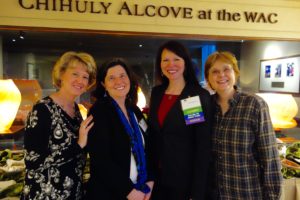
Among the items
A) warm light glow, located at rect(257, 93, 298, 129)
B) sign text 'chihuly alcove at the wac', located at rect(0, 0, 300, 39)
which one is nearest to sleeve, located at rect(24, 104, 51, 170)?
sign text 'chihuly alcove at the wac', located at rect(0, 0, 300, 39)

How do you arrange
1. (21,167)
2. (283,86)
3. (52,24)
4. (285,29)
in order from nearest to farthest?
(21,167) < (52,24) < (285,29) < (283,86)

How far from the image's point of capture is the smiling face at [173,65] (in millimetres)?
1562

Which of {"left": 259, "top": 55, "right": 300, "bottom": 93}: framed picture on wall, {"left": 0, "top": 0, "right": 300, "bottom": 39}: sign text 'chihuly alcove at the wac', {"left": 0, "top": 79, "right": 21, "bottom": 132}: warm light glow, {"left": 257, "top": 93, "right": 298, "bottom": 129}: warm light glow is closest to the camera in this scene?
{"left": 0, "top": 79, "right": 21, "bottom": 132}: warm light glow

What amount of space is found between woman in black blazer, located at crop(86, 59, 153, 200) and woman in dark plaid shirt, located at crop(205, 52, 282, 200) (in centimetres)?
40

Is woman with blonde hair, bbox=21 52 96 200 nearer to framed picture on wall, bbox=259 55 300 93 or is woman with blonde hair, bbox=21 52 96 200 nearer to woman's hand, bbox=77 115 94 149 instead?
woman's hand, bbox=77 115 94 149

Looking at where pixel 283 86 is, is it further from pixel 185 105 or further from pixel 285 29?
pixel 185 105

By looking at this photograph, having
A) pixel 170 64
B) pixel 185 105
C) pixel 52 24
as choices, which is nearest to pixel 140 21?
pixel 52 24

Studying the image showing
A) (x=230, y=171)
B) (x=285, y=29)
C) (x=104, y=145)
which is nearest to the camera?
(x=104, y=145)

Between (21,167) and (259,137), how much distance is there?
5.04ft

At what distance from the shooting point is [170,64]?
157cm

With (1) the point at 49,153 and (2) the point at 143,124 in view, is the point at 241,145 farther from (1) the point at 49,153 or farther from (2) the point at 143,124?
(1) the point at 49,153

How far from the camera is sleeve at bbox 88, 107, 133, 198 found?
1.39 m

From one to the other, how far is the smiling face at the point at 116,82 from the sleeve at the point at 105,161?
0.50 feet

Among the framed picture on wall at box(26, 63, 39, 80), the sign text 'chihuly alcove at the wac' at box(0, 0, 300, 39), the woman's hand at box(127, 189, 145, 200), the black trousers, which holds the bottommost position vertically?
the black trousers
